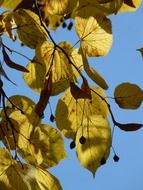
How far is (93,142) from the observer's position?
802mm

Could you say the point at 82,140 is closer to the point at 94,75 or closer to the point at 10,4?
the point at 94,75

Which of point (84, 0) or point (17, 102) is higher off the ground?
point (84, 0)

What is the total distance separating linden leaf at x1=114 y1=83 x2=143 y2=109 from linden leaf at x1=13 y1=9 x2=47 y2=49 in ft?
0.56

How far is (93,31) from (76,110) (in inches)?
5.9

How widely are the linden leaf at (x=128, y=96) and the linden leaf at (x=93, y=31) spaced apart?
8 cm

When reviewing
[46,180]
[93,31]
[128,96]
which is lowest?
[46,180]

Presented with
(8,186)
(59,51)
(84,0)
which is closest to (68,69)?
(59,51)

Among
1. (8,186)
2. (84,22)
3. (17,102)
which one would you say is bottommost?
(8,186)

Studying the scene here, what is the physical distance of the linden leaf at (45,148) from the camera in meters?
0.83

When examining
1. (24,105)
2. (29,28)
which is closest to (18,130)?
(24,105)

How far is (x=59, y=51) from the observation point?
31.0 inches

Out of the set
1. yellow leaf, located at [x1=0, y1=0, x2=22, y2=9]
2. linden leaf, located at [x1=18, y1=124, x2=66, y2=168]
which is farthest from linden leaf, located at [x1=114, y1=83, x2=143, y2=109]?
yellow leaf, located at [x1=0, y1=0, x2=22, y2=9]

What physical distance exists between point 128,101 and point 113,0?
0.19 m

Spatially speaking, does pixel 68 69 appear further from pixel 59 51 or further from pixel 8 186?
pixel 8 186
